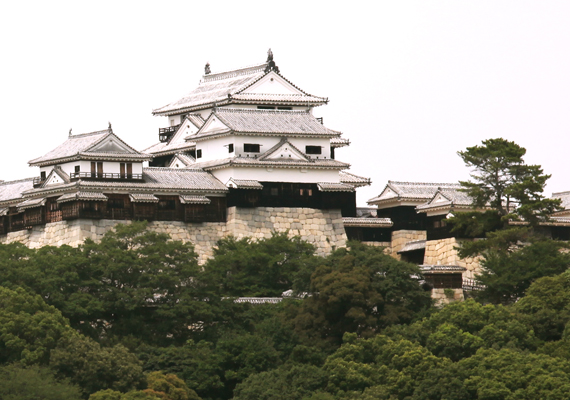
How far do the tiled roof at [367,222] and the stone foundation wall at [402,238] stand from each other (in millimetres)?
637

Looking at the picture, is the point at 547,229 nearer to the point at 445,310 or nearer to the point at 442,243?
the point at 442,243

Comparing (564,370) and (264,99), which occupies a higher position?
(264,99)

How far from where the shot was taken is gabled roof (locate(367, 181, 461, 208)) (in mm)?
62656

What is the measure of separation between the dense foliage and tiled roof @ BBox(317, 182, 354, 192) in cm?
809

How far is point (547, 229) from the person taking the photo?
6003 centimetres

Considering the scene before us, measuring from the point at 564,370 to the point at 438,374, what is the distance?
10.5ft

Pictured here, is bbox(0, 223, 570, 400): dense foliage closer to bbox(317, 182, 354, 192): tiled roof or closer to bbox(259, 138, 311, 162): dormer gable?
bbox(317, 182, 354, 192): tiled roof

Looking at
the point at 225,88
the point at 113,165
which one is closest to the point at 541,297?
the point at 113,165

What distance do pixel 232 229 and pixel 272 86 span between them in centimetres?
807

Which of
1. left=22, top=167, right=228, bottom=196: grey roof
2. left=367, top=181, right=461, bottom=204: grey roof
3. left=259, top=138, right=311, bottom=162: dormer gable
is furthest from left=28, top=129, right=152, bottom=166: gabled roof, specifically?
left=367, top=181, right=461, bottom=204: grey roof

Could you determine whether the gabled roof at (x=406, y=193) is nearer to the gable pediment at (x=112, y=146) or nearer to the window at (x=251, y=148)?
the window at (x=251, y=148)

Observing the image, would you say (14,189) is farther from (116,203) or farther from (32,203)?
(116,203)

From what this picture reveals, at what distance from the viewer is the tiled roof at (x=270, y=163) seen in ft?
192

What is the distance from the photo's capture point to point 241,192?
5828cm
